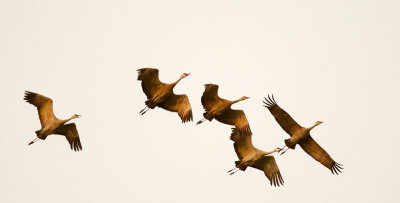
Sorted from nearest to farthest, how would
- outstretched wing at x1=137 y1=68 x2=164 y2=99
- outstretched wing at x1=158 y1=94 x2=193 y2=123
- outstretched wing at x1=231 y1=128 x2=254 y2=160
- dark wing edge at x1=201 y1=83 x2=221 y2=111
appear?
outstretched wing at x1=137 y1=68 x2=164 y2=99 → dark wing edge at x1=201 y1=83 x2=221 y2=111 → outstretched wing at x1=231 y1=128 x2=254 y2=160 → outstretched wing at x1=158 y1=94 x2=193 y2=123

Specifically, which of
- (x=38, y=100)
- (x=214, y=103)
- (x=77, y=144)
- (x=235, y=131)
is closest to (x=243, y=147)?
(x=235, y=131)

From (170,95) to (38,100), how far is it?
5.48 m

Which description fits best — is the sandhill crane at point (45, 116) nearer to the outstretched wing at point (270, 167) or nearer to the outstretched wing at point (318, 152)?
the outstretched wing at point (270, 167)

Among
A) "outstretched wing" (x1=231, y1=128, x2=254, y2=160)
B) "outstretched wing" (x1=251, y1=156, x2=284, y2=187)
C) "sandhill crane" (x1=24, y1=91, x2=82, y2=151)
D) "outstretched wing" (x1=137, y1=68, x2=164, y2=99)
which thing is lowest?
"outstretched wing" (x1=251, y1=156, x2=284, y2=187)

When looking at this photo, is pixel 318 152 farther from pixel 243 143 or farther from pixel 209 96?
pixel 209 96

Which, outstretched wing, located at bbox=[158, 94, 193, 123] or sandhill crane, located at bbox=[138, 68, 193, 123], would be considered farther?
outstretched wing, located at bbox=[158, 94, 193, 123]

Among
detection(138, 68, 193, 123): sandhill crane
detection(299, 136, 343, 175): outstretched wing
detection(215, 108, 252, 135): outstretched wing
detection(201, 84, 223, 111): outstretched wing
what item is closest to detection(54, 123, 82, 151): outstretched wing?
detection(138, 68, 193, 123): sandhill crane

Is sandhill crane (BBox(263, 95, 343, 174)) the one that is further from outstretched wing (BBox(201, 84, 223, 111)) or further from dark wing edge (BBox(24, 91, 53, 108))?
dark wing edge (BBox(24, 91, 53, 108))

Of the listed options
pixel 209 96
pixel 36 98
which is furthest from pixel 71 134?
pixel 209 96

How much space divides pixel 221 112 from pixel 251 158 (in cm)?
230

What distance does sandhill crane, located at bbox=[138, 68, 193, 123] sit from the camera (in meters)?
22.1

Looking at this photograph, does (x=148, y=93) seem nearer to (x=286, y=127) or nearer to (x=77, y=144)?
(x=77, y=144)

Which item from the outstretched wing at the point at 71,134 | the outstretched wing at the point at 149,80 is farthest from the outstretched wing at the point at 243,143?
the outstretched wing at the point at 71,134

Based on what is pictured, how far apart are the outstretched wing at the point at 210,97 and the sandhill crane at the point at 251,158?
1387 millimetres
